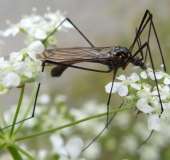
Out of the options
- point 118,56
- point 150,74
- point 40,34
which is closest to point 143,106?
point 150,74

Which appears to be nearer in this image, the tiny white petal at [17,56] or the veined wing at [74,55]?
the tiny white petal at [17,56]

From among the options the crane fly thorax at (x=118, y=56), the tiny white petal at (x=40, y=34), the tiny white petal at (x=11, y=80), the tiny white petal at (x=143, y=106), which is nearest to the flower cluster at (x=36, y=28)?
the tiny white petal at (x=40, y=34)

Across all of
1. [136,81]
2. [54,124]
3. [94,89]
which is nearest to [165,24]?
[94,89]

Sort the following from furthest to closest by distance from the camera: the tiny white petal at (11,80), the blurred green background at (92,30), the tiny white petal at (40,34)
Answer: the blurred green background at (92,30)
the tiny white petal at (40,34)
the tiny white petal at (11,80)

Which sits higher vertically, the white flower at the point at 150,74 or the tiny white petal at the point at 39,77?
the tiny white petal at the point at 39,77

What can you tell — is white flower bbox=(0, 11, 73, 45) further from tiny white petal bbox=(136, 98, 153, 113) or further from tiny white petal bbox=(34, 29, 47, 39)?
tiny white petal bbox=(136, 98, 153, 113)

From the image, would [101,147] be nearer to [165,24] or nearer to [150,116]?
[150,116]

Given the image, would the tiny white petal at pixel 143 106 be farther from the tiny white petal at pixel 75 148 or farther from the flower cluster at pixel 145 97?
the tiny white petal at pixel 75 148
